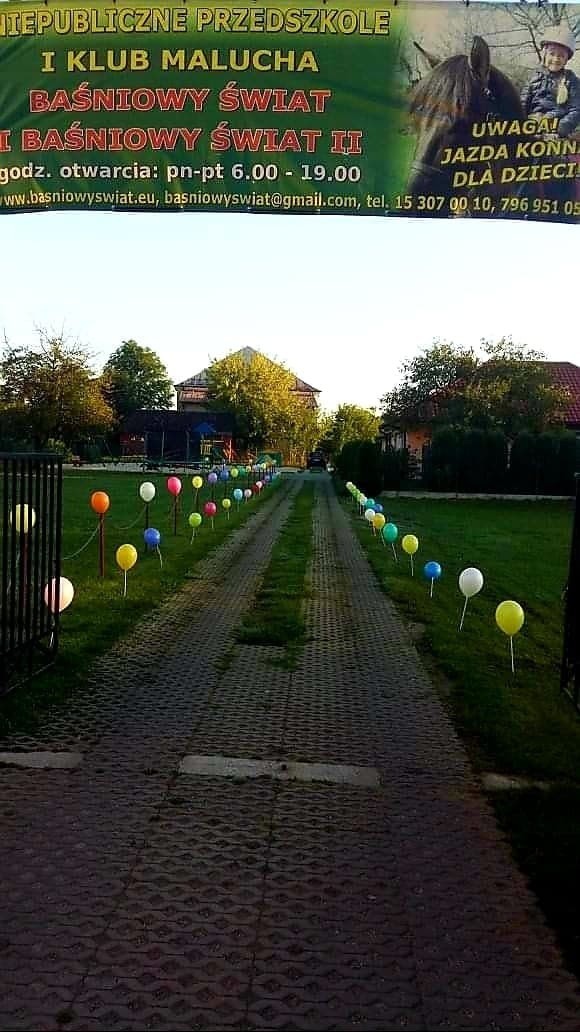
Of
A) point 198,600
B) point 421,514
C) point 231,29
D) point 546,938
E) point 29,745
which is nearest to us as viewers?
point 546,938

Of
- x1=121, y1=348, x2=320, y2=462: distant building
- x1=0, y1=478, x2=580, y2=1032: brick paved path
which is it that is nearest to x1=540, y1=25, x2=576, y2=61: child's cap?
x1=0, y1=478, x2=580, y2=1032: brick paved path

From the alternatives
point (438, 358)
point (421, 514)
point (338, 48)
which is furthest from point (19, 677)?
point (438, 358)

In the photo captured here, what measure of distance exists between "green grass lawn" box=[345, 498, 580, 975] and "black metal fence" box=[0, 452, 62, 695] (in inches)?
127

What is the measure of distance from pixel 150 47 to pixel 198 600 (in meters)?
6.42

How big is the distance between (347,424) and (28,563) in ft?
298

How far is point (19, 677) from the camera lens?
6723mm

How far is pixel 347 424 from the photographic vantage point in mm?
96625

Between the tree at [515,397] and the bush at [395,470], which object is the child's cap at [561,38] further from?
the tree at [515,397]

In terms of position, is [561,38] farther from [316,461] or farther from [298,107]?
[316,461]

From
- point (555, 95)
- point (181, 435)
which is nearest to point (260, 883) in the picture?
point (555, 95)

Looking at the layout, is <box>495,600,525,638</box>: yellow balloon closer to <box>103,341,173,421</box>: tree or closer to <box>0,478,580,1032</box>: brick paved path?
<box>0,478,580,1032</box>: brick paved path

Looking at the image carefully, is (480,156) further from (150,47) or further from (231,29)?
(150,47)

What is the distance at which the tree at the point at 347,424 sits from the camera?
3674 inches

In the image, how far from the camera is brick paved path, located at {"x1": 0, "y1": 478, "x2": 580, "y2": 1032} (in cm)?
282
